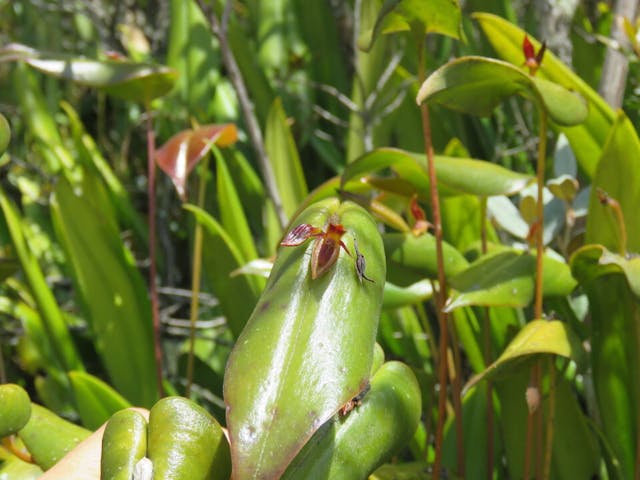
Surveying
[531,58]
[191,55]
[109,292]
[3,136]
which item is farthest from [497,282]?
[191,55]

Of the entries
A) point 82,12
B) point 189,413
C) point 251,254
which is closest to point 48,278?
point 82,12

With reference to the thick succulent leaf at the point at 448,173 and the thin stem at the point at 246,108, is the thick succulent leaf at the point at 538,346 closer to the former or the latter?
the thick succulent leaf at the point at 448,173

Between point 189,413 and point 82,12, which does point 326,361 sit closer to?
point 189,413

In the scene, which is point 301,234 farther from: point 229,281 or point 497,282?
point 229,281

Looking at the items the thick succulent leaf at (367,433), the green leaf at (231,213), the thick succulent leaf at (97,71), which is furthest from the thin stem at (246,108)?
the thick succulent leaf at (367,433)

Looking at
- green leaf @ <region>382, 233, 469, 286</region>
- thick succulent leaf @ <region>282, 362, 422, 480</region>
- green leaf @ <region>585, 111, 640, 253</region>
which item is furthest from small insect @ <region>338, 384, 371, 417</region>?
green leaf @ <region>585, 111, 640, 253</region>

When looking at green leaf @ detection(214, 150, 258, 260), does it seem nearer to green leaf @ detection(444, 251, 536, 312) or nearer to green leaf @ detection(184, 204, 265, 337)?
green leaf @ detection(184, 204, 265, 337)
